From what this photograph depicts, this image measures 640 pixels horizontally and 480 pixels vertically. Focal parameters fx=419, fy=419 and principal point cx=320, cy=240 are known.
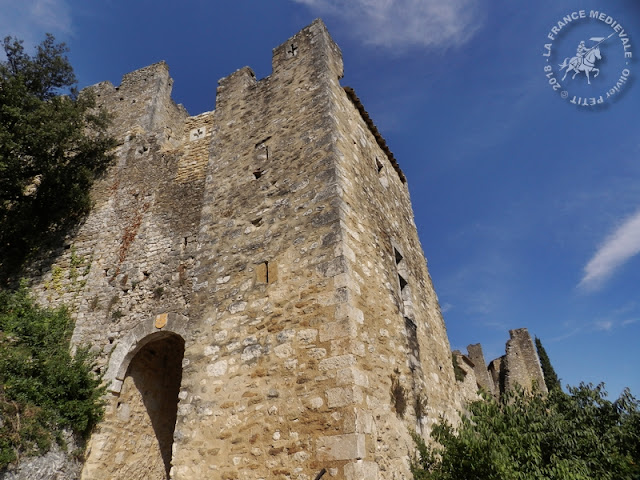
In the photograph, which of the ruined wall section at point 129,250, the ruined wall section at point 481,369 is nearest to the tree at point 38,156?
the ruined wall section at point 129,250

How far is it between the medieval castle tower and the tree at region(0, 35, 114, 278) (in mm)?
825

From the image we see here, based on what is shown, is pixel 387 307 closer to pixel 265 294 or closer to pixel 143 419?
pixel 265 294

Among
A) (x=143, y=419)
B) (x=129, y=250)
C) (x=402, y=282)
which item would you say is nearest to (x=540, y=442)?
(x=402, y=282)

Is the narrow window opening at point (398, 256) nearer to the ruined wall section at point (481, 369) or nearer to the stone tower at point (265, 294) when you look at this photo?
the stone tower at point (265, 294)

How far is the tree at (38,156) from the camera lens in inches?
382

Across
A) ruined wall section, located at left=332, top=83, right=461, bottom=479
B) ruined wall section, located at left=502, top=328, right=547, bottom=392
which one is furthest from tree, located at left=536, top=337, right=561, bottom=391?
ruined wall section, located at left=332, top=83, right=461, bottom=479

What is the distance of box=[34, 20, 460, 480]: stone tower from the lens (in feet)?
15.7

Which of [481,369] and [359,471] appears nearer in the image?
[359,471]

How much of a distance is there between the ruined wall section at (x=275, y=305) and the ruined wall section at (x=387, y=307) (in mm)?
305

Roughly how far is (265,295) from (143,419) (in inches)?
161

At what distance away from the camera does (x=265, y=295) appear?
5.76 meters

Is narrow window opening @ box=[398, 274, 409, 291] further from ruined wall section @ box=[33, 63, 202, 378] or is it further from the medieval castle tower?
ruined wall section @ box=[33, 63, 202, 378]

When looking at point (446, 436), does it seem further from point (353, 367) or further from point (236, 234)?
point (236, 234)

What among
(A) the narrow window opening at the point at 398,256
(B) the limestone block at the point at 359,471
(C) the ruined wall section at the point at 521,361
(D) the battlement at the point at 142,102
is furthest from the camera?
(C) the ruined wall section at the point at 521,361
